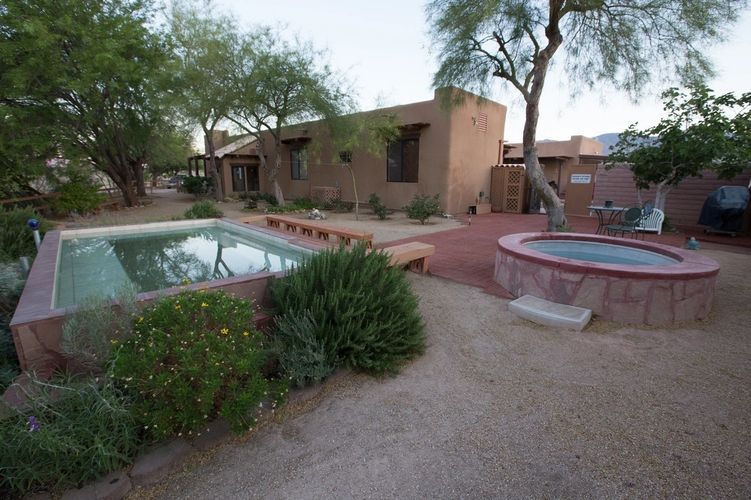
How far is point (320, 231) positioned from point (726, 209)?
10699 mm

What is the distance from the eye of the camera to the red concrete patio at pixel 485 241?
19.6 feet

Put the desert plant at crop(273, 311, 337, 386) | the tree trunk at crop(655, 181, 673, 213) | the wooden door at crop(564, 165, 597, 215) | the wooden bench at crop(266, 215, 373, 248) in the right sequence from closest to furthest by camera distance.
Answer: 1. the desert plant at crop(273, 311, 337, 386)
2. the wooden bench at crop(266, 215, 373, 248)
3. the tree trunk at crop(655, 181, 673, 213)
4. the wooden door at crop(564, 165, 597, 215)

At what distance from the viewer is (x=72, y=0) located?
461 inches

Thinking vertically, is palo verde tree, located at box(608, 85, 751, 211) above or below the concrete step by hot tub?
above

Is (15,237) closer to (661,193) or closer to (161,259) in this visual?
(161,259)

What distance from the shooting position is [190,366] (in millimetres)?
2100

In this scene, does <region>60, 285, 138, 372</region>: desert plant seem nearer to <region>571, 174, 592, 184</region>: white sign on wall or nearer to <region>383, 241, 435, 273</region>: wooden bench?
<region>383, 241, 435, 273</region>: wooden bench

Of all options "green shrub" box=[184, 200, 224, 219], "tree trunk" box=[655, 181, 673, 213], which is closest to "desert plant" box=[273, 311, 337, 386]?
"green shrub" box=[184, 200, 224, 219]

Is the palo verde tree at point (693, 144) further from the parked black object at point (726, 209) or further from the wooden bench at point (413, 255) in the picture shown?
the wooden bench at point (413, 255)

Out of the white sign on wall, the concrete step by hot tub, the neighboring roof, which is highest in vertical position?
the neighboring roof

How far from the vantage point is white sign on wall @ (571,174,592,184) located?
13.3 meters

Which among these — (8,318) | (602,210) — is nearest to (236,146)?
(602,210)

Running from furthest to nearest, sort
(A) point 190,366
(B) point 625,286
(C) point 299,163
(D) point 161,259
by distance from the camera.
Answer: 1. (C) point 299,163
2. (D) point 161,259
3. (B) point 625,286
4. (A) point 190,366

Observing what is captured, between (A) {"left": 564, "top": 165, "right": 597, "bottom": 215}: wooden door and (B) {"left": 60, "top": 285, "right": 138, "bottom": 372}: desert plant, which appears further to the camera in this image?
(A) {"left": 564, "top": 165, "right": 597, "bottom": 215}: wooden door
